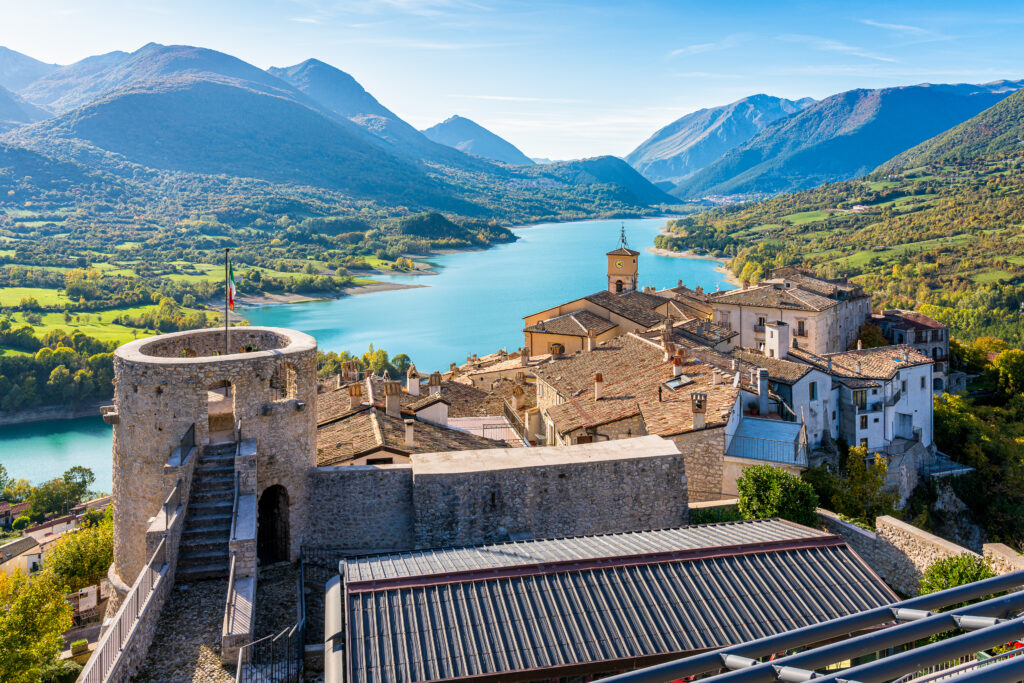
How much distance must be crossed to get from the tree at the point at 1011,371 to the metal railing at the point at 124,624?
2029 inches

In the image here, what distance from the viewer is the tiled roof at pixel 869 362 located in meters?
32.0

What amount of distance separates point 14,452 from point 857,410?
71.0 metres

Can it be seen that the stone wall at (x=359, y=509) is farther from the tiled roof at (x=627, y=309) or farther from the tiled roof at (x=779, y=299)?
the tiled roof at (x=779, y=299)

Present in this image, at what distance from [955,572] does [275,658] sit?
10.2 meters

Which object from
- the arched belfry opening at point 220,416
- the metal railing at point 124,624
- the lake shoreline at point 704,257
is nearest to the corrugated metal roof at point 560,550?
the metal railing at point 124,624

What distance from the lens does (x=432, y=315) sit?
11575cm

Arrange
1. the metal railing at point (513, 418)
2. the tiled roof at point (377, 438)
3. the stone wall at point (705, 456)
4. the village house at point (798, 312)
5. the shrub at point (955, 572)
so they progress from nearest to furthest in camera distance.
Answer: the shrub at point (955, 572)
the tiled roof at point (377, 438)
the stone wall at point (705, 456)
the metal railing at point (513, 418)
the village house at point (798, 312)

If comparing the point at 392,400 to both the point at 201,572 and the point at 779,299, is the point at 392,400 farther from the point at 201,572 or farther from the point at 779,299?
the point at 779,299

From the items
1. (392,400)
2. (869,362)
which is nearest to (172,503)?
(392,400)

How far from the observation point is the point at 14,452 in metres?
70.4

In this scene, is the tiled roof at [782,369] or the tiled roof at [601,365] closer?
the tiled roof at [782,369]

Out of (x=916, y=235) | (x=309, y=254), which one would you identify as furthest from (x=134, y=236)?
(x=916, y=235)

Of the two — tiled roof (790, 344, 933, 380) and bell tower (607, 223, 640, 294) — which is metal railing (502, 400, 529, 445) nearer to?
tiled roof (790, 344, 933, 380)

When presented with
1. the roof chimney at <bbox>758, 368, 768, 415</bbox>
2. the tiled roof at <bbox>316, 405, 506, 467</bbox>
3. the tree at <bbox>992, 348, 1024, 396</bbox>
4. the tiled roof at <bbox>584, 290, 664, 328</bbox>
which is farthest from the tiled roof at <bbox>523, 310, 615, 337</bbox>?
the tree at <bbox>992, 348, 1024, 396</bbox>
